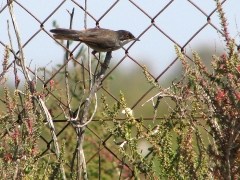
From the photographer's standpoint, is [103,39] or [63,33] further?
[103,39]

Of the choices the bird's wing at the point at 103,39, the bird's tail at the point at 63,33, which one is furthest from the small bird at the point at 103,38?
the bird's tail at the point at 63,33

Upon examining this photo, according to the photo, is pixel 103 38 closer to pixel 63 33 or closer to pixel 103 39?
pixel 103 39

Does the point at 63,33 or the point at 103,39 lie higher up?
the point at 103,39

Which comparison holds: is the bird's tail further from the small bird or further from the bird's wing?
the bird's wing

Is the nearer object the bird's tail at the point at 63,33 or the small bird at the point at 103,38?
the bird's tail at the point at 63,33

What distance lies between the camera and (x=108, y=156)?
375 centimetres

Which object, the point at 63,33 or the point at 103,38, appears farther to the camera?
the point at 103,38

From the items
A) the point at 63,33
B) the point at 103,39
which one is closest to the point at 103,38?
the point at 103,39

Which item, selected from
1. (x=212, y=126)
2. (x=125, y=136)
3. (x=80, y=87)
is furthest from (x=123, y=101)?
(x=80, y=87)

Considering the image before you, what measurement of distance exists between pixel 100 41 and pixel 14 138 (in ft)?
6.00

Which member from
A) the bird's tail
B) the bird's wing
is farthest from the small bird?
the bird's tail

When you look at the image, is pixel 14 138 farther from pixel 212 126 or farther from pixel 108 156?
pixel 108 156

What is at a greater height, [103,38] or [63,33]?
[103,38]

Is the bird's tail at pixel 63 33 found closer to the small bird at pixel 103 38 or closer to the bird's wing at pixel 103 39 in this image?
the small bird at pixel 103 38
